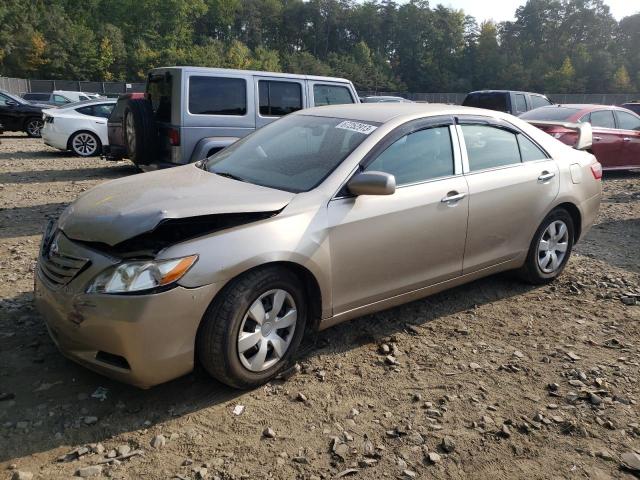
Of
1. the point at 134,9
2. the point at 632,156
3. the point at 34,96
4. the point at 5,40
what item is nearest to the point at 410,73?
the point at 134,9

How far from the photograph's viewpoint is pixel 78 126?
12898 millimetres

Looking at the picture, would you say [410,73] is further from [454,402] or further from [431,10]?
[454,402]

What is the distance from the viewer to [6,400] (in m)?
3.09

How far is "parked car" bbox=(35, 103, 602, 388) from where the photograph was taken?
9.42 feet

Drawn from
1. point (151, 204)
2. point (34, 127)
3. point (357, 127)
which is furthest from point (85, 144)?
point (151, 204)

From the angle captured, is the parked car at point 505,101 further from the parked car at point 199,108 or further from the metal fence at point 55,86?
the metal fence at point 55,86

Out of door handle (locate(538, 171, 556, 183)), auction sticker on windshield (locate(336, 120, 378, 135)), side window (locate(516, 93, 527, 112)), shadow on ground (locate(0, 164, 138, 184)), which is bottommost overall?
shadow on ground (locate(0, 164, 138, 184))

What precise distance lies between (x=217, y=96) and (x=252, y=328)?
548 cm

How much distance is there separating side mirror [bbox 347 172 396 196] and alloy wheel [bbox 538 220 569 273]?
212cm

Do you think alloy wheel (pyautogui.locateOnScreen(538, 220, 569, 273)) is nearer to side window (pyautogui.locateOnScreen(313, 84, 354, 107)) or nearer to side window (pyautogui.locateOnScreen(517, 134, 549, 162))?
side window (pyautogui.locateOnScreen(517, 134, 549, 162))

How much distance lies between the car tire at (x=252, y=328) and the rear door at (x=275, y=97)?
530 cm

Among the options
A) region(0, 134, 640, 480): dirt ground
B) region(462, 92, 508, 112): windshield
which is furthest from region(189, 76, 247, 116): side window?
region(462, 92, 508, 112): windshield

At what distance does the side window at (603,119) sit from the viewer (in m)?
10.9

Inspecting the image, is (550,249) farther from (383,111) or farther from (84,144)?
(84,144)
